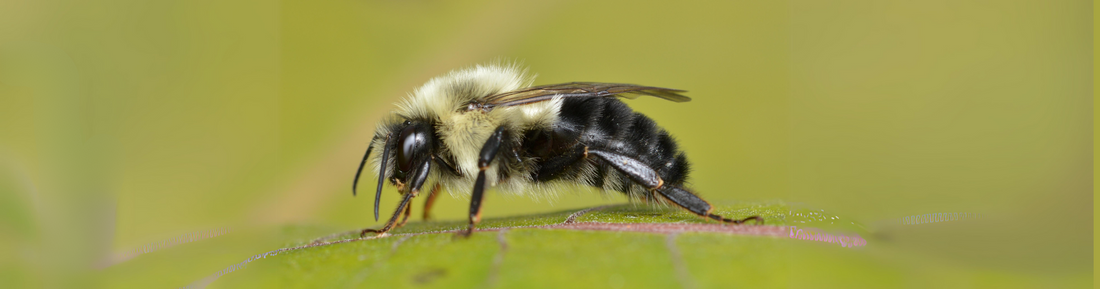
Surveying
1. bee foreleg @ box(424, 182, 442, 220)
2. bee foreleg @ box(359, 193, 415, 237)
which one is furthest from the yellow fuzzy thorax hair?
bee foreleg @ box(424, 182, 442, 220)

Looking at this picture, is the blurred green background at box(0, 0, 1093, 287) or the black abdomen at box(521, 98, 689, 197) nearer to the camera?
the blurred green background at box(0, 0, 1093, 287)

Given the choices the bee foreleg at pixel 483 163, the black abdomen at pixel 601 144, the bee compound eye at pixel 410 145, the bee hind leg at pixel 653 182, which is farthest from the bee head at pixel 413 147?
the bee hind leg at pixel 653 182

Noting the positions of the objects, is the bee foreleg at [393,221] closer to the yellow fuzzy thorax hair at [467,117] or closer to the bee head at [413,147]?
the bee head at [413,147]

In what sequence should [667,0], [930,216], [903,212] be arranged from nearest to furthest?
[930,216] → [903,212] → [667,0]

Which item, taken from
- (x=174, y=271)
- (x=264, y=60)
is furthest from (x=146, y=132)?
(x=174, y=271)

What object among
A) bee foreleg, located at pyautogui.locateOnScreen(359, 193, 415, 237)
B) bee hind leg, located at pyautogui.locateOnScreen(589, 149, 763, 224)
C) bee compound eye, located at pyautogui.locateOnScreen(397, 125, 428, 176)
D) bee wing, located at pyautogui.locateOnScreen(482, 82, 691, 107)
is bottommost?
bee foreleg, located at pyautogui.locateOnScreen(359, 193, 415, 237)

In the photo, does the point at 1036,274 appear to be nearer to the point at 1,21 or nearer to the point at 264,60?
the point at 1,21

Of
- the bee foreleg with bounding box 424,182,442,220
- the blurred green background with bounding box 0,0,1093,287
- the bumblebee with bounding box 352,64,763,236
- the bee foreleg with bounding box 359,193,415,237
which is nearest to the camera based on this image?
the blurred green background with bounding box 0,0,1093,287

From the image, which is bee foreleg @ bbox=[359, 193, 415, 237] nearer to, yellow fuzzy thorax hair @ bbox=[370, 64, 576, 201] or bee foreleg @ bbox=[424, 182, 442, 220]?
yellow fuzzy thorax hair @ bbox=[370, 64, 576, 201]
